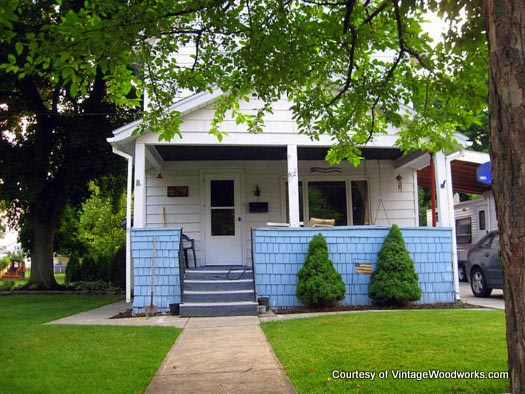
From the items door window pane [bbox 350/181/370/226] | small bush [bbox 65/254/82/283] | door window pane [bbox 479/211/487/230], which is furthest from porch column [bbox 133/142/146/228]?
door window pane [bbox 479/211/487/230]

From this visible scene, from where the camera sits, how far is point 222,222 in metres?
11.5

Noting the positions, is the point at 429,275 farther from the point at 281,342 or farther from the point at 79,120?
the point at 79,120

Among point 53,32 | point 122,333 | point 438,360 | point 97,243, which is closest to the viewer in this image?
point 438,360

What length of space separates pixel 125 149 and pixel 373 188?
599 centimetres

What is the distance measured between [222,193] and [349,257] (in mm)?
3747

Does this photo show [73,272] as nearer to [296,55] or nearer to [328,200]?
[328,200]

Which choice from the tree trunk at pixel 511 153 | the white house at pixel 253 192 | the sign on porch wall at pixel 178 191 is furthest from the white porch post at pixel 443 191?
the tree trunk at pixel 511 153

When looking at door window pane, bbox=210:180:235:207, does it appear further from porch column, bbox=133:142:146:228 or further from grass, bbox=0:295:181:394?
grass, bbox=0:295:181:394

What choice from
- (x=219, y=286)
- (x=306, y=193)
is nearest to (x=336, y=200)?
(x=306, y=193)

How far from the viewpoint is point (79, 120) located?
1436cm

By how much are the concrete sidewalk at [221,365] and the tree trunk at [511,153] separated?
7.15ft

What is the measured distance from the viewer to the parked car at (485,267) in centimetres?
1038

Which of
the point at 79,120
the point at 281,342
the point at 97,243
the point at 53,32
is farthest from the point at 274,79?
the point at 97,243

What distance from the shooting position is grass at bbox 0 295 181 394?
4168 millimetres
